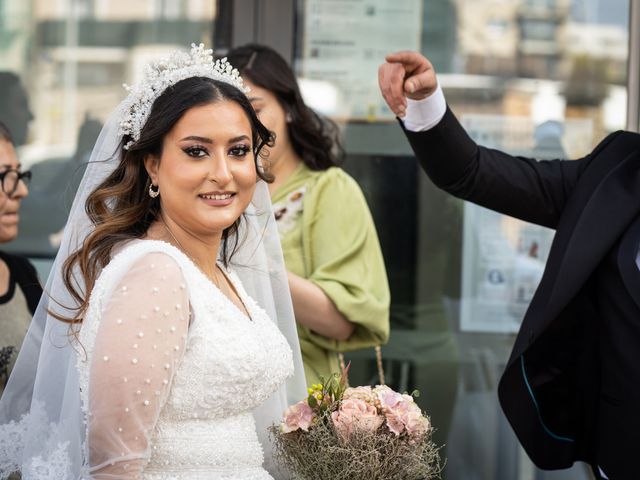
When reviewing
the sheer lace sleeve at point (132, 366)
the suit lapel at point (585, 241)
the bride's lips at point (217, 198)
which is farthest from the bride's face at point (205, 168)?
the suit lapel at point (585, 241)

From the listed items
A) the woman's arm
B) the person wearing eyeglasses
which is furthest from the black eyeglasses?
the woman's arm

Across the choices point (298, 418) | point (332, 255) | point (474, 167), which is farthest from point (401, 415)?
point (332, 255)

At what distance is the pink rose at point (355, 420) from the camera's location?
8.12 feet

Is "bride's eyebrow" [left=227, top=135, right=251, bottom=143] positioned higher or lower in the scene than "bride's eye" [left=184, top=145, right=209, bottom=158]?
higher

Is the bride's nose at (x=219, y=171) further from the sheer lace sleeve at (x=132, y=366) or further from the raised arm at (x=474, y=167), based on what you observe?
the raised arm at (x=474, y=167)

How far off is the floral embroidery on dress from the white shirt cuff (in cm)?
72

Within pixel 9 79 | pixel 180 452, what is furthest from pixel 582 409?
pixel 9 79

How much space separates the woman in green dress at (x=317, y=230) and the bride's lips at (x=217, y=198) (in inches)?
38.3

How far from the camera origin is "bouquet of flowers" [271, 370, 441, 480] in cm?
248

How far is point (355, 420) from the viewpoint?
2.47 metres

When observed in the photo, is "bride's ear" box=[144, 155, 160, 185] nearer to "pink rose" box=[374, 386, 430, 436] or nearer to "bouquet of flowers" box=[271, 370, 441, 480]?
"bouquet of flowers" box=[271, 370, 441, 480]

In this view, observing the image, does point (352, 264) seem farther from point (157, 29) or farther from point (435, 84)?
point (157, 29)

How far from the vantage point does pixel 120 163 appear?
2.69 metres

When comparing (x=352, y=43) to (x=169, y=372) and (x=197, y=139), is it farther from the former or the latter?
(x=169, y=372)
